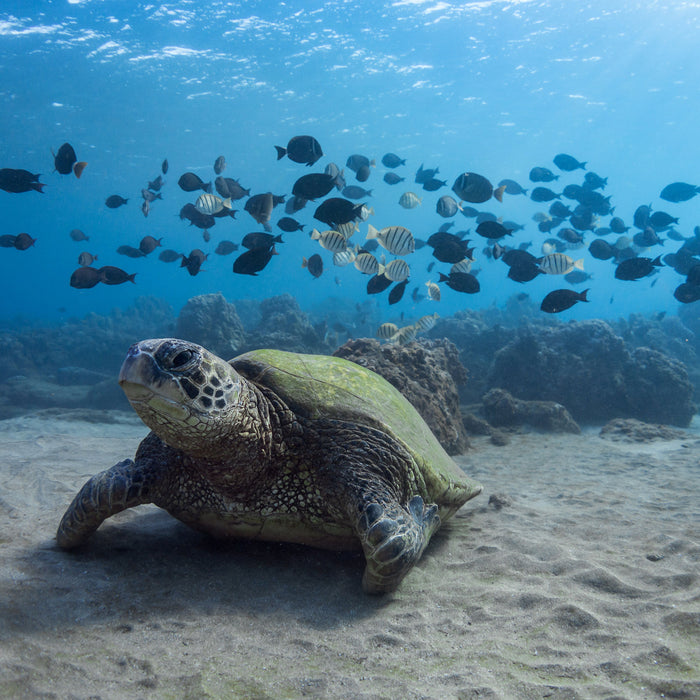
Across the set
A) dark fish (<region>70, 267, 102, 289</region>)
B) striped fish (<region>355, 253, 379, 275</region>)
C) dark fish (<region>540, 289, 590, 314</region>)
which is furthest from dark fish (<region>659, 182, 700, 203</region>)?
dark fish (<region>70, 267, 102, 289</region>)

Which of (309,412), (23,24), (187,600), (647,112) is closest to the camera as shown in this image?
(187,600)

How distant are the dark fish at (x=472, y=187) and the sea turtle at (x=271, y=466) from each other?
16.1 feet

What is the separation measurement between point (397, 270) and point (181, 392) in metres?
5.77

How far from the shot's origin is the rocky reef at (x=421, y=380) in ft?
19.6

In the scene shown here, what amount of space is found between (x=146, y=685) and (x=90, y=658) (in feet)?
1.05

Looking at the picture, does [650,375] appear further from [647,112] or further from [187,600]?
[647,112]

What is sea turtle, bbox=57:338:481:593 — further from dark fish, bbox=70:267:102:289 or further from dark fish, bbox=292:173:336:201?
dark fish, bbox=70:267:102:289

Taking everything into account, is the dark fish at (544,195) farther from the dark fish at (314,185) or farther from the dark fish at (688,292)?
the dark fish at (314,185)

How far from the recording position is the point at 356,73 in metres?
29.7

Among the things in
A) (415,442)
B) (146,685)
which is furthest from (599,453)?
(146,685)

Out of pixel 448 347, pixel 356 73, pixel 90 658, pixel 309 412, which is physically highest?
pixel 356 73

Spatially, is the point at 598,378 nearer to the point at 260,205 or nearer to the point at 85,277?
the point at 260,205

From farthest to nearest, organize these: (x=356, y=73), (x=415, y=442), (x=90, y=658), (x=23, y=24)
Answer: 1. (x=356, y=73)
2. (x=23, y=24)
3. (x=415, y=442)
4. (x=90, y=658)

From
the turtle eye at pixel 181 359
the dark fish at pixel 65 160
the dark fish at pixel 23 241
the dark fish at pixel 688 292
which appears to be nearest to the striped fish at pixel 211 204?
the dark fish at pixel 65 160
